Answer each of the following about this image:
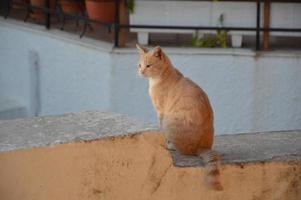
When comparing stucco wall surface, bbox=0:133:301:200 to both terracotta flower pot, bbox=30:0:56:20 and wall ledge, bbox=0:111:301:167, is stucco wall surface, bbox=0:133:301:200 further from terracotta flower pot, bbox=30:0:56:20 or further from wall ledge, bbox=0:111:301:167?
terracotta flower pot, bbox=30:0:56:20

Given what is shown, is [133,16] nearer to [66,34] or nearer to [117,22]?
[117,22]

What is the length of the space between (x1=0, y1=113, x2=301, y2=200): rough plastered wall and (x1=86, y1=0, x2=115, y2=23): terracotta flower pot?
455 cm

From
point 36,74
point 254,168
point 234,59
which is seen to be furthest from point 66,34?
point 254,168

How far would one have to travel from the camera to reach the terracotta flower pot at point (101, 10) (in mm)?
8086

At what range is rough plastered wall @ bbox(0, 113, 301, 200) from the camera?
302cm

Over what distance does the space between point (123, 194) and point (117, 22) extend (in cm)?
442

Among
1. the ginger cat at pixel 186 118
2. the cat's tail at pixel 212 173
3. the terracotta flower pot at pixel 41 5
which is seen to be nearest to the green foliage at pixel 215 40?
the terracotta flower pot at pixel 41 5

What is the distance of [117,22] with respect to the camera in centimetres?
753

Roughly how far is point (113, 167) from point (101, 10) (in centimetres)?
506

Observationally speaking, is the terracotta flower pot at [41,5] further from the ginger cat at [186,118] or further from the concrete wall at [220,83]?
the ginger cat at [186,118]

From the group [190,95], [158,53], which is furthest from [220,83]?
[190,95]

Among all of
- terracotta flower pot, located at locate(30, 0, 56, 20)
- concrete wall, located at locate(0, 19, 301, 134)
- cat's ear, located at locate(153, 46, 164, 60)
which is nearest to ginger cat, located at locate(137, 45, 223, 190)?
cat's ear, located at locate(153, 46, 164, 60)

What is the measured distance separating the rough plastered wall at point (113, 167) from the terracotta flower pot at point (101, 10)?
455 cm

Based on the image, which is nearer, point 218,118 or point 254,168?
point 254,168
